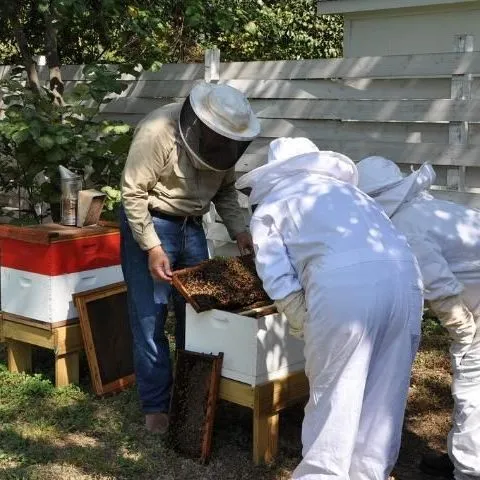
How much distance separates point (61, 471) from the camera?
331 cm

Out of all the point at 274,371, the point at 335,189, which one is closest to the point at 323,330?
the point at 335,189

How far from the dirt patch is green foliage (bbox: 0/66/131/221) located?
1.93 metres

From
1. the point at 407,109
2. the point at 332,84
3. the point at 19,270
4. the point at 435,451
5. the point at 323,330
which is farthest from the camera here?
the point at 332,84

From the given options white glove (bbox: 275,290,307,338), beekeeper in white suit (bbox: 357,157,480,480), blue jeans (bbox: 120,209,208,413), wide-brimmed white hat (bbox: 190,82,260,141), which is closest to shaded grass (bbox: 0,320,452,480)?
blue jeans (bbox: 120,209,208,413)

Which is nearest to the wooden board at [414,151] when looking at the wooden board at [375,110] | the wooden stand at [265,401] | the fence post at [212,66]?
the wooden board at [375,110]

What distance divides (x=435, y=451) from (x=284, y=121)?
9.19 feet

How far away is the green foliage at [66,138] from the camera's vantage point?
5004 millimetres

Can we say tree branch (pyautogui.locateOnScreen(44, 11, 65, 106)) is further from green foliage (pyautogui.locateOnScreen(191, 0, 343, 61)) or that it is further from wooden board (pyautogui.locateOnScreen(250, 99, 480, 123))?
green foliage (pyautogui.locateOnScreen(191, 0, 343, 61))

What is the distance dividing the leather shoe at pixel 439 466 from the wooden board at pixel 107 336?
174cm

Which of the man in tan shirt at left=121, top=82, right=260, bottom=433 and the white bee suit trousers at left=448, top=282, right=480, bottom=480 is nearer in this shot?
the white bee suit trousers at left=448, top=282, right=480, bottom=480

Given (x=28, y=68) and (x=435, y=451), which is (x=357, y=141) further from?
(x=28, y=68)

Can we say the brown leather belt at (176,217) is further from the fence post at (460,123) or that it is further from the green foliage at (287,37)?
the green foliage at (287,37)

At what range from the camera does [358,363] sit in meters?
2.55

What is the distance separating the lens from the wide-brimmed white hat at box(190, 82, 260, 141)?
3.17 meters
